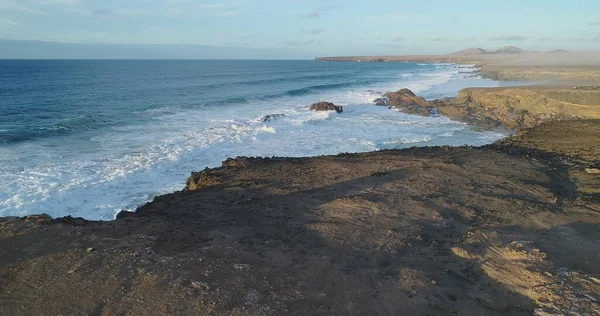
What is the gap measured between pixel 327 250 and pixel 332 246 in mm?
212

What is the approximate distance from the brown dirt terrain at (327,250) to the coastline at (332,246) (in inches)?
1.3

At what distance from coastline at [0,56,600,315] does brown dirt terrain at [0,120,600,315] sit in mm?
33

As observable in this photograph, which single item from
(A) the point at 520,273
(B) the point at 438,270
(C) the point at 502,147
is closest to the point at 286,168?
(B) the point at 438,270

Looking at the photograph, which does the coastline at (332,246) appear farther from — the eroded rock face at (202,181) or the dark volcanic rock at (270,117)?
the dark volcanic rock at (270,117)

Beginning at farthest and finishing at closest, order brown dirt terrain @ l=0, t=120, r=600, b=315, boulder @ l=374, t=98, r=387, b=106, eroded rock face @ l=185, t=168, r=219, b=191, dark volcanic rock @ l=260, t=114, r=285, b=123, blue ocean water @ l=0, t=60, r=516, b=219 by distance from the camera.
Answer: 1. boulder @ l=374, t=98, r=387, b=106
2. dark volcanic rock @ l=260, t=114, r=285, b=123
3. blue ocean water @ l=0, t=60, r=516, b=219
4. eroded rock face @ l=185, t=168, r=219, b=191
5. brown dirt terrain @ l=0, t=120, r=600, b=315

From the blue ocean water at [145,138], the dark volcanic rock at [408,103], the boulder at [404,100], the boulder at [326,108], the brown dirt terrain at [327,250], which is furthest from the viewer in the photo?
the boulder at [404,100]

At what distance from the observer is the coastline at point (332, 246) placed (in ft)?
20.8

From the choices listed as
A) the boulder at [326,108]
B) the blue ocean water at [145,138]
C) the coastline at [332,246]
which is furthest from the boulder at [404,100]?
the coastline at [332,246]

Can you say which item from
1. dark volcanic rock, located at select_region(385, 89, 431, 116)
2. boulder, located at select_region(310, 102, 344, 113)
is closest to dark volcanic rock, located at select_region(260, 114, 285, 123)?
boulder, located at select_region(310, 102, 344, 113)

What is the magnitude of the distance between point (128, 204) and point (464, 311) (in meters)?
10.3

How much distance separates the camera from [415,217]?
31.6 feet

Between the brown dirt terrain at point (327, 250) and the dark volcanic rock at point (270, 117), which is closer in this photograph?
the brown dirt terrain at point (327, 250)

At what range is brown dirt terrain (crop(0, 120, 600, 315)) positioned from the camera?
6.26 m

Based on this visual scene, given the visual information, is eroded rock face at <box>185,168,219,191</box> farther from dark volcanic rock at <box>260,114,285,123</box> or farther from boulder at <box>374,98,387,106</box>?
boulder at <box>374,98,387,106</box>
